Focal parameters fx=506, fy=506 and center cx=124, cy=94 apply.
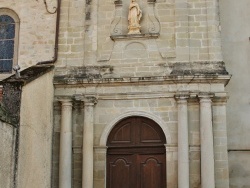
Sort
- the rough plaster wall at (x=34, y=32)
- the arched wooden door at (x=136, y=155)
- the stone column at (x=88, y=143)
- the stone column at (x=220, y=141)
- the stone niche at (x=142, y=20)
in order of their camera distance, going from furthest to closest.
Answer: the rough plaster wall at (x=34, y=32), the stone niche at (x=142, y=20), the arched wooden door at (x=136, y=155), the stone column at (x=88, y=143), the stone column at (x=220, y=141)

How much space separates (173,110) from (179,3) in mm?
2816

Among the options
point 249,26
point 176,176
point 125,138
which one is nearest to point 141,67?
point 125,138

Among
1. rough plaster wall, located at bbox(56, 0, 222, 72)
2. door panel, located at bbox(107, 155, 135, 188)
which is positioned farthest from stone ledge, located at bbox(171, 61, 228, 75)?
door panel, located at bbox(107, 155, 135, 188)

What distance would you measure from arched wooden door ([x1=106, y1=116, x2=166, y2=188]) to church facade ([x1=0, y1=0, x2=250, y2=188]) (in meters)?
0.02

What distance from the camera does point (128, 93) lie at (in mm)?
12609

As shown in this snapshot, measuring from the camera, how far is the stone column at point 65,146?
1223 cm

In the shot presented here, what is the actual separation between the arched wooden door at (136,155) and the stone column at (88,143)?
0.49 metres

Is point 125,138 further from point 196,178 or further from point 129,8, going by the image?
point 129,8

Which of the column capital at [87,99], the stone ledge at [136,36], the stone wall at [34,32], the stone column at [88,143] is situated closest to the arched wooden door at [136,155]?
the stone column at [88,143]

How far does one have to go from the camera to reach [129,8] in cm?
1319

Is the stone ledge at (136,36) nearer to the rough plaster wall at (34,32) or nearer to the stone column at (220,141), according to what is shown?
the rough plaster wall at (34,32)

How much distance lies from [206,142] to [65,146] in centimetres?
342

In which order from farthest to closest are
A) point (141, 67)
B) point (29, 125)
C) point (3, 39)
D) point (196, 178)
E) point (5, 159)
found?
point (3, 39)
point (141, 67)
point (196, 178)
point (29, 125)
point (5, 159)

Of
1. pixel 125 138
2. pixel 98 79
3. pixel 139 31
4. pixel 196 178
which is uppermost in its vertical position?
pixel 139 31
